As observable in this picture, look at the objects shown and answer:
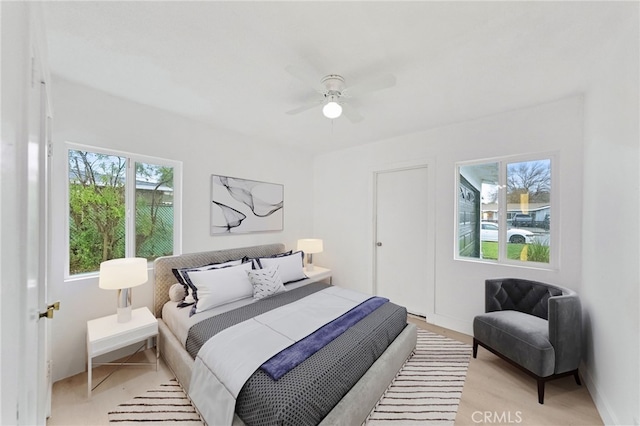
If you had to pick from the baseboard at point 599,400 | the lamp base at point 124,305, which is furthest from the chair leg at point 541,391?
the lamp base at point 124,305

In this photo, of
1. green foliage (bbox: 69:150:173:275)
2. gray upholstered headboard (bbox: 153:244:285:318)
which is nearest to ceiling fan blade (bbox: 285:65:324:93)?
green foliage (bbox: 69:150:173:275)

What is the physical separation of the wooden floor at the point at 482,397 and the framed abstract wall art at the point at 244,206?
160 centimetres

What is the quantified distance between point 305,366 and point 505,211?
267cm

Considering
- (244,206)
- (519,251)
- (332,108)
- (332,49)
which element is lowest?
(519,251)

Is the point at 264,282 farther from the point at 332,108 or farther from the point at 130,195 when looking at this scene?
the point at 332,108

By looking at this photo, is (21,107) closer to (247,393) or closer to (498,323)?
(247,393)

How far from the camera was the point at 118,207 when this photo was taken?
8.25 ft

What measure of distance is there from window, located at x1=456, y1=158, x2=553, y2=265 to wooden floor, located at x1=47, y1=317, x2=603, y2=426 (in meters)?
1.14

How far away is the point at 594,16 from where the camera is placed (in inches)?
55.4

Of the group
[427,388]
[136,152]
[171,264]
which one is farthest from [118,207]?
[427,388]

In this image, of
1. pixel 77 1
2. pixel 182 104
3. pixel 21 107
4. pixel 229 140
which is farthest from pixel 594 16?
pixel 229 140

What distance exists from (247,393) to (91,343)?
1383 mm

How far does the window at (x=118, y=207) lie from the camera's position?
2277mm

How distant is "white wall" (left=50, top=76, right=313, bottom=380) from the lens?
2.12m
